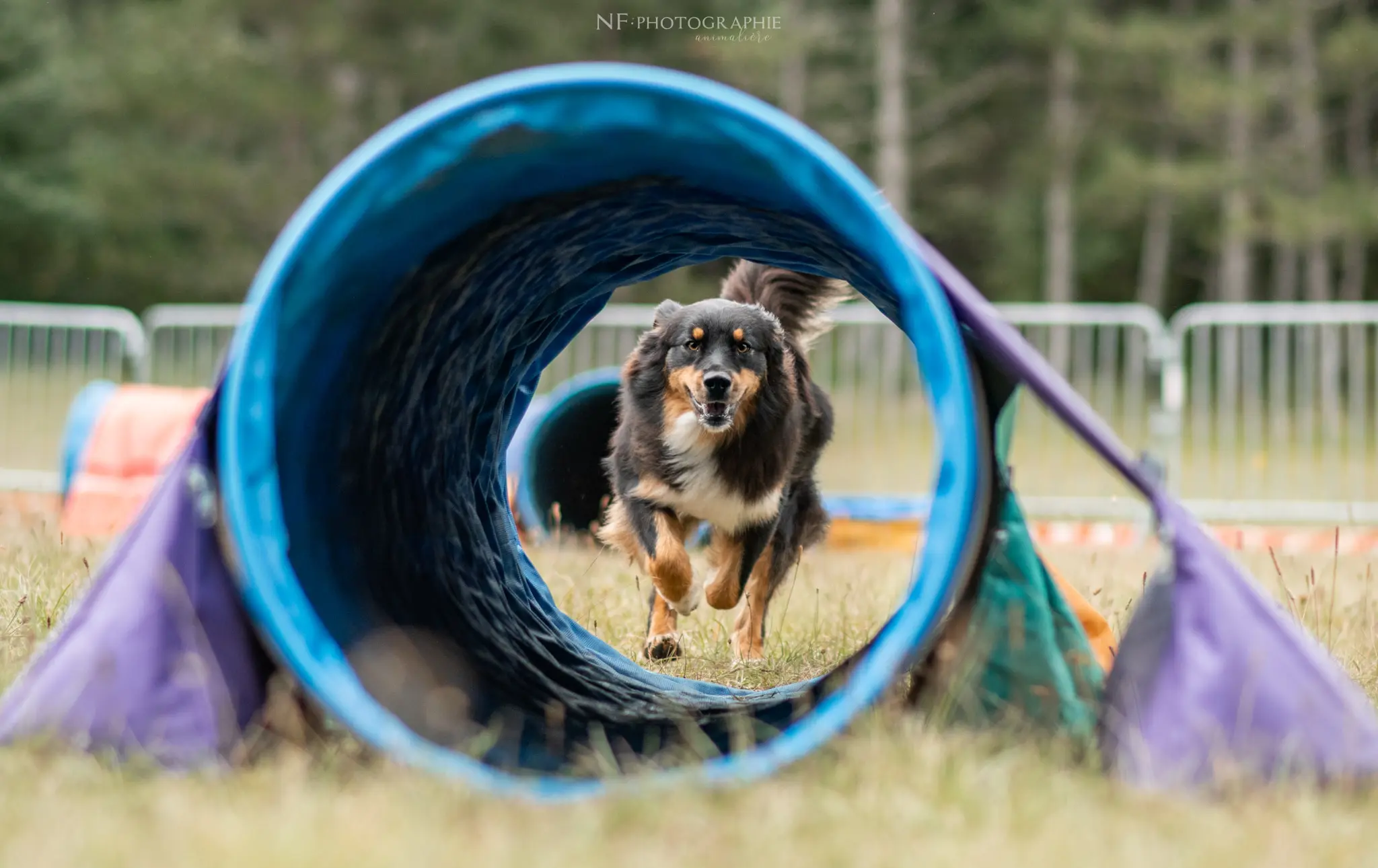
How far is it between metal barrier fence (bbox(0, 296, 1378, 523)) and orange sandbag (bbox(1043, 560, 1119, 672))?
7380 mm

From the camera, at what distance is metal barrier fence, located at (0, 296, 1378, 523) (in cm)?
1085

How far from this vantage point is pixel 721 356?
4.89m

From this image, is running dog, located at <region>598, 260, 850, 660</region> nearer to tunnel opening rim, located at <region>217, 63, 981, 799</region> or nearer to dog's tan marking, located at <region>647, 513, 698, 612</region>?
dog's tan marking, located at <region>647, 513, 698, 612</region>

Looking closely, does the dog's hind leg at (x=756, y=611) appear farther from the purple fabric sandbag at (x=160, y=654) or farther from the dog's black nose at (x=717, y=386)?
the purple fabric sandbag at (x=160, y=654)

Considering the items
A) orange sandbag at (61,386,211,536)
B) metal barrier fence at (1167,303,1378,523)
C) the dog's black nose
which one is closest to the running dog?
the dog's black nose

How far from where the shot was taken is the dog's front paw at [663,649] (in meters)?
4.52

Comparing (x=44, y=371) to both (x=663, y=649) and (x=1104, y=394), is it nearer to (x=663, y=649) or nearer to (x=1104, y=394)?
(x=1104, y=394)

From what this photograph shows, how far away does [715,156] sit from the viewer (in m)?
2.78

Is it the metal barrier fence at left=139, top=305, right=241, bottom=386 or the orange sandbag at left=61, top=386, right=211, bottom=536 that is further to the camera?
the metal barrier fence at left=139, top=305, right=241, bottom=386

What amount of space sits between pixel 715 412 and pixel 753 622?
2.55 feet

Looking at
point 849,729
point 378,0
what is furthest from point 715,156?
point 378,0

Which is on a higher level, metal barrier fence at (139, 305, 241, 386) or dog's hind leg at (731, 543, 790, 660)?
metal barrier fence at (139, 305, 241, 386)

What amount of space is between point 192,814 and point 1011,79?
25.0m

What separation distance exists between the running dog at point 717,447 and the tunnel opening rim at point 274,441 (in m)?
2.24
